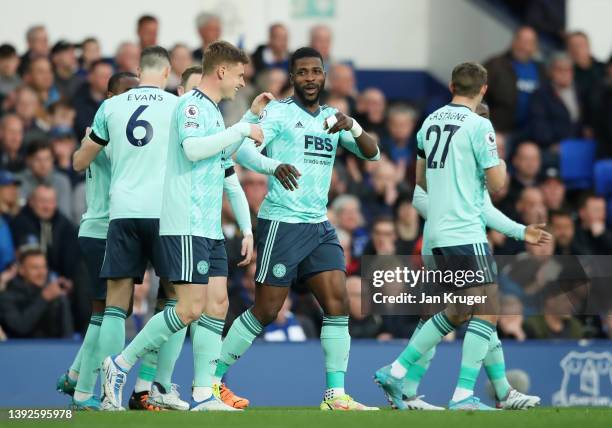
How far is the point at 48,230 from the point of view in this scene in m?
14.7

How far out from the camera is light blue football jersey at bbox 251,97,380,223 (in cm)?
1034

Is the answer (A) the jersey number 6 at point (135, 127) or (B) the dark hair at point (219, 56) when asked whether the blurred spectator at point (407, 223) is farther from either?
(B) the dark hair at point (219, 56)

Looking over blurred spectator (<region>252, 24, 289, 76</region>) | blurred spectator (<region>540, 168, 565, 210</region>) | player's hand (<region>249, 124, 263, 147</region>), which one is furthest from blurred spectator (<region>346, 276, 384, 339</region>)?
player's hand (<region>249, 124, 263, 147</region>)

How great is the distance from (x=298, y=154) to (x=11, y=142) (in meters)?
5.95

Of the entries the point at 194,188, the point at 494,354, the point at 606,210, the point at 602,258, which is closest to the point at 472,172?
the point at 494,354

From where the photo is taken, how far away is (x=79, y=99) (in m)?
16.0

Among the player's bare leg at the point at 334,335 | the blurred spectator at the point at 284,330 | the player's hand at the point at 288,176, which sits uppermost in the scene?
the player's hand at the point at 288,176

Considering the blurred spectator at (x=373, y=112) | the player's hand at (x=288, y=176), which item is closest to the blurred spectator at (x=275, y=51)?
the blurred spectator at (x=373, y=112)

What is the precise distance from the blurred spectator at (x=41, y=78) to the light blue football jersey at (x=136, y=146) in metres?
6.29

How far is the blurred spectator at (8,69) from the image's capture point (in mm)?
16484

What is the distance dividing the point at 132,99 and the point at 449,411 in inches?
113

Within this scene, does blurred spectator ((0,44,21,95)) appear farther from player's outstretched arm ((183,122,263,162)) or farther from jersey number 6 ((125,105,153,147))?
player's outstretched arm ((183,122,263,162))

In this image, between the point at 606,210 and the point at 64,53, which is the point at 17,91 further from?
the point at 606,210

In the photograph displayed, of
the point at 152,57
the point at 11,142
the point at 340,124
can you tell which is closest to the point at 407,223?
the point at 11,142
